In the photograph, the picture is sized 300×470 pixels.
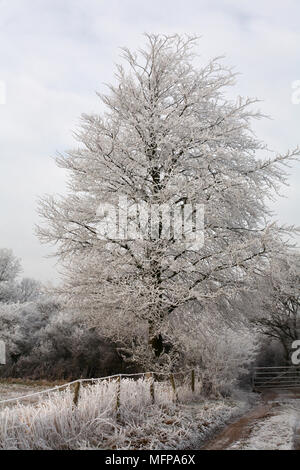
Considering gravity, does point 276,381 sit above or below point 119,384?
below

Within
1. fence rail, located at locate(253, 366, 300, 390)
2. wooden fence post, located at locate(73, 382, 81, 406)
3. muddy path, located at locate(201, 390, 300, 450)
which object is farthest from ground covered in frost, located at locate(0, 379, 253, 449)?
fence rail, located at locate(253, 366, 300, 390)

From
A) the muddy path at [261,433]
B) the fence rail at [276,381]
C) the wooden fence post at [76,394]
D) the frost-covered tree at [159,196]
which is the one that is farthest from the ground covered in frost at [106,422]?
the fence rail at [276,381]

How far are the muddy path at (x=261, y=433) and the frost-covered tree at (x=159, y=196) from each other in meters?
2.76

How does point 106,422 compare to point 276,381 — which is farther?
point 276,381

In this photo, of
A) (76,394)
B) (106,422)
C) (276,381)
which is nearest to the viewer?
(106,422)

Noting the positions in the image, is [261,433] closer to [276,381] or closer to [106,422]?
[106,422]

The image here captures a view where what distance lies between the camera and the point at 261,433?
329 inches

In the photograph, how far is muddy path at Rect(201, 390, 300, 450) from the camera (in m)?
7.26

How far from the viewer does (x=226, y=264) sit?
10.6 m

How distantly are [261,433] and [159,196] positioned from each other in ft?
18.9

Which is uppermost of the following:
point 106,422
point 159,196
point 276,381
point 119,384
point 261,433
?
point 159,196

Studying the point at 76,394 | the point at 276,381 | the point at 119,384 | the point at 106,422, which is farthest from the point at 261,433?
the point at 276,381

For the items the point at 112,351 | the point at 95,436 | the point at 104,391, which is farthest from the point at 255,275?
the point at 112,351
